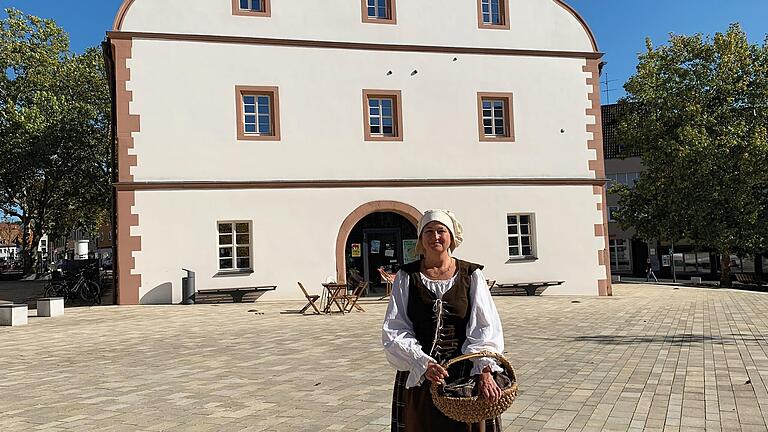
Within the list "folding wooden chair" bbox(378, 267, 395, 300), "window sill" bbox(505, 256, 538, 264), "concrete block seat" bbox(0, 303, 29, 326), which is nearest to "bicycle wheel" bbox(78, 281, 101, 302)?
"concrete block seat" bbox(0, 303, 29, 326)

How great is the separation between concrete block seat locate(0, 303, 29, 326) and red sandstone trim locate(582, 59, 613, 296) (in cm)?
1506

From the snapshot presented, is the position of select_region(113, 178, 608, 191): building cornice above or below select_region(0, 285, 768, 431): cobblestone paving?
above

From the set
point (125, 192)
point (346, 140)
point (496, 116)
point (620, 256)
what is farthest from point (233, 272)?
point (620, 256)

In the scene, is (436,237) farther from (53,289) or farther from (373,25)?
(53,289)

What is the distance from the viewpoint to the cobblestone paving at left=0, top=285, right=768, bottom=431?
5.72 metres

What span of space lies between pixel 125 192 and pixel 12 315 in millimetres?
4531

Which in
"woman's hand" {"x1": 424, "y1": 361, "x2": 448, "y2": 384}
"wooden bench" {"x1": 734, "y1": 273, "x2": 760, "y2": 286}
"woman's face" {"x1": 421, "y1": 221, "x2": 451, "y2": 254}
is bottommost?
"wooden bench" {"x1": 734, "y1": 273, "x2": 760, "y2": 286}

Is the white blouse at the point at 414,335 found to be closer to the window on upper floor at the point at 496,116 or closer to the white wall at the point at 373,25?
the white wall at the point at 373,25

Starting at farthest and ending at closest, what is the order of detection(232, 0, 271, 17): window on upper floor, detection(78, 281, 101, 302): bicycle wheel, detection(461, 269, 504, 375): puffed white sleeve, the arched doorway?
1. the arched doorway
2. detection(78, 281, 101, 302): bicycle wheel
3. detection(232, 0, 271, 17): window on upper floor
4. detection(461, 269, 504, 375): puffed white sleeve

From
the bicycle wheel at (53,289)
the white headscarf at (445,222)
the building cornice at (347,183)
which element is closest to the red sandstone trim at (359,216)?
the building cornice at (347,183)

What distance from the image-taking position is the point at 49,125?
108ft

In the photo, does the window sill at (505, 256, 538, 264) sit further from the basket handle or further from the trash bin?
the basket handle

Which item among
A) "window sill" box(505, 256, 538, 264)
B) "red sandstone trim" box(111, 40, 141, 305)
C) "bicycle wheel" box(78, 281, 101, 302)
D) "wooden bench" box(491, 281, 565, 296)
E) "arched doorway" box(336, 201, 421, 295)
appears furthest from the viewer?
"arched doorway" box(336, 201, 421, 295)

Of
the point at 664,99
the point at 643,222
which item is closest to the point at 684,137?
the point at 664,99
